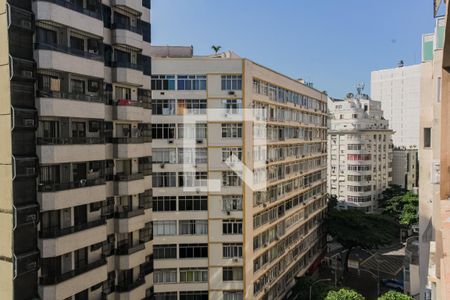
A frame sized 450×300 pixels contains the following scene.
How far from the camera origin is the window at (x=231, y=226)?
18.9m

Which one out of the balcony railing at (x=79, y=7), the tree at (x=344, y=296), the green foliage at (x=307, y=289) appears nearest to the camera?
the balcony railing at (x=79, y=7)

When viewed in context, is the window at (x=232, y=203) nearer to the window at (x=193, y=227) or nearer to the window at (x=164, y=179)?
the window at (x=193, y=227)

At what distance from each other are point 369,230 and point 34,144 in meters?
27.4

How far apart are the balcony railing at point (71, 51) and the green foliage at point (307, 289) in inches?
691

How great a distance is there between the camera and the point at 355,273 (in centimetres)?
3203

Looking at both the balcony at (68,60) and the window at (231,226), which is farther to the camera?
the window at (231,226)

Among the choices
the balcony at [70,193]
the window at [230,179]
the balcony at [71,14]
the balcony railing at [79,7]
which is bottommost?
the window at [230,179]

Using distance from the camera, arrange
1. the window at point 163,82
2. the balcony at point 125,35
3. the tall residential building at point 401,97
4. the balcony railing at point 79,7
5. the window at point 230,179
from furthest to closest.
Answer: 1. the tall residential building at point 401,97
2. the window at point 230,179
3. the window at point 163,82
4. the balcony at point 125,35
5. the balcony railing at point 79,7

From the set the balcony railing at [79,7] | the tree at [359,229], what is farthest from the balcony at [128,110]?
the tree at [359,229]

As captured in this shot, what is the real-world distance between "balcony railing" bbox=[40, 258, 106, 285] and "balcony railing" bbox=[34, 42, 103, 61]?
6.07 metres

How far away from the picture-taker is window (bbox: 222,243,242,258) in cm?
1891

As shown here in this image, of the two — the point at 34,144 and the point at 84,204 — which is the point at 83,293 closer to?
the point at 84,204

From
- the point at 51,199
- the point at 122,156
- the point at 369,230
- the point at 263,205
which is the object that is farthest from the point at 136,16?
the point at 369,230

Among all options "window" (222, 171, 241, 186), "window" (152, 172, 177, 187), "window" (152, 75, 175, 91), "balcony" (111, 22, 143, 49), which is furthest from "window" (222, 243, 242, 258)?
"balcony" (111, 22, 143, 49)
